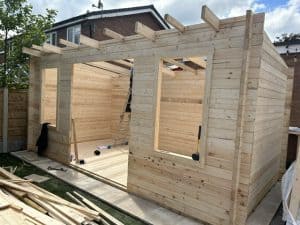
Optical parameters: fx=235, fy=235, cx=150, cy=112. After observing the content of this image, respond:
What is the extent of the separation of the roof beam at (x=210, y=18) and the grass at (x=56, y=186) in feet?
9.74

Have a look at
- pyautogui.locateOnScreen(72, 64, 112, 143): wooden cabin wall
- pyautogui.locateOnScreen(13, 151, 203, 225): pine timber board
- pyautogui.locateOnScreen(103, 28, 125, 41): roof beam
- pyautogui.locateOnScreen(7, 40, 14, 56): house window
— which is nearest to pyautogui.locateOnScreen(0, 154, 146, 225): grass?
pyautogui.locateOnScreen(13, 151, 203, 225): pine timber board

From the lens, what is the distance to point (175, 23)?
3.45 meters

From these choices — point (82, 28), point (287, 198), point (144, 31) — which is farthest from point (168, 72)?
point (82, 28)

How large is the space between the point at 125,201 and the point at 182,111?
3.32 meters

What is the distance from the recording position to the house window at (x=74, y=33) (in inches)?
443

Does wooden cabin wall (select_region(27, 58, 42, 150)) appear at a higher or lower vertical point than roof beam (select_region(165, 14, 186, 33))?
lower

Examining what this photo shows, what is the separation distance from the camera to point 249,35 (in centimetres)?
304

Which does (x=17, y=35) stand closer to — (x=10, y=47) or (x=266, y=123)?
(x=10, y=47)

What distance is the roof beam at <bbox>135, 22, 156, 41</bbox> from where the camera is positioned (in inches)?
143

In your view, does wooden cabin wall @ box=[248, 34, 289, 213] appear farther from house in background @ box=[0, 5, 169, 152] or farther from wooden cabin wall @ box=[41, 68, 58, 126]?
house in background @ box=[0, 5, 169, 152]

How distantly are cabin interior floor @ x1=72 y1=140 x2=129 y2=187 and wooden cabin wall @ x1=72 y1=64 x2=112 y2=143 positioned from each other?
672 mm

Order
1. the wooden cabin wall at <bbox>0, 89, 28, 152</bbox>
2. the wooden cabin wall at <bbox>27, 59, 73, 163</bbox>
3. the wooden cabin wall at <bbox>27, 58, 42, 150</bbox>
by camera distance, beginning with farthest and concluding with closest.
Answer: the wooden cabin wall at <bbox>0, 89, 28, 152</bbox> → the wooden cabin wall at <bbox>27, 58, 42, 150</bbox> → the wooden cabin wall at <bbox>27, 59, 73, 163</bbox>

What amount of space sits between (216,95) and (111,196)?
2544mm

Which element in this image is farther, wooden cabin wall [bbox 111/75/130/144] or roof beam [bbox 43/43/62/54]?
wooden cabin wall [bbox 111/75/130/144]
